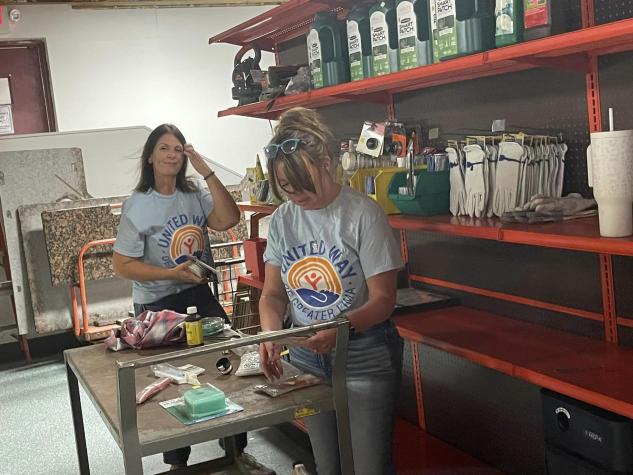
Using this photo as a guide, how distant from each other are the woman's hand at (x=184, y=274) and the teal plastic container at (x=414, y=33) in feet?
3.79

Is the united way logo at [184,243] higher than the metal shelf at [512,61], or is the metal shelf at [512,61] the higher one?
the metal shelf at [512,61]

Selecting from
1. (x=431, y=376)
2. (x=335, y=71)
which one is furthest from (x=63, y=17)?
(x=431, y=376)

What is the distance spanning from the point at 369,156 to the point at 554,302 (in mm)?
989

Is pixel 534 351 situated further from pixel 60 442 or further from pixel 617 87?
pixel 60 442

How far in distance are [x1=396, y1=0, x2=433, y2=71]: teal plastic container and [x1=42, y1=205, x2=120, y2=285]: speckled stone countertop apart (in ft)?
12.2

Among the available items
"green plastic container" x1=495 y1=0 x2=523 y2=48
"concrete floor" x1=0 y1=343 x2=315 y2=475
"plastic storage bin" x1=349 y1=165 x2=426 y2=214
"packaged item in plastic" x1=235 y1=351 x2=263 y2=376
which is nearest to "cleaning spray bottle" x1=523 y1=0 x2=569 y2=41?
"green plastic container" x1=495 y1=0 x2=523 y2=48

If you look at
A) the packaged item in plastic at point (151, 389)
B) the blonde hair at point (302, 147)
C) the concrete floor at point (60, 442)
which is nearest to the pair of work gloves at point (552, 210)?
→ the blonde hair at point (302, 147)

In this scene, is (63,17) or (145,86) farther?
(145,86)

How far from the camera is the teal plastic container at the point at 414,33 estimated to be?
2486 mm

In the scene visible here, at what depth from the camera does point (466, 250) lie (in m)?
2.97

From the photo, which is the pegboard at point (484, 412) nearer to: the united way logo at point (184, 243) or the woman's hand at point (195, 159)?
the united way logo at point (184, 243)

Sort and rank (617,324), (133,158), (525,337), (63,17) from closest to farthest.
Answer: (617,324)
(525,337)
(133,158)
(63,17)

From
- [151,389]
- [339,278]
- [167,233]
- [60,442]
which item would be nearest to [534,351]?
[339,278]

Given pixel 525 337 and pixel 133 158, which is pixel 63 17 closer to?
pixel 133 158
